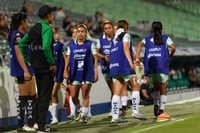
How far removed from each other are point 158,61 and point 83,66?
155 cm

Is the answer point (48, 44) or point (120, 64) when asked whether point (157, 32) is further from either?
point (48, 44)

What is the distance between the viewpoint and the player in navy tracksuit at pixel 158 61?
420 inches

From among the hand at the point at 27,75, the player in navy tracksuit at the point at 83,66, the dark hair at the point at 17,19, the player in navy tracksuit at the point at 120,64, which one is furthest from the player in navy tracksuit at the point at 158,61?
the dark hair at the point at 17,19

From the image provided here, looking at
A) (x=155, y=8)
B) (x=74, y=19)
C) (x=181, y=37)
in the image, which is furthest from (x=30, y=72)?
(x=155, y=8)

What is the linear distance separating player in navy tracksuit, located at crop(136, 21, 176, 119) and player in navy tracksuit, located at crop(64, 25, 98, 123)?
1050mm

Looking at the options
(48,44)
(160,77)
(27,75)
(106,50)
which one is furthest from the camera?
(106,50)

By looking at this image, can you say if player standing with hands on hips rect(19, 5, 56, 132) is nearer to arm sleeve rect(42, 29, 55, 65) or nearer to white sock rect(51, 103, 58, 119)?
arm sleeve rect(42, 29, 55, 65)

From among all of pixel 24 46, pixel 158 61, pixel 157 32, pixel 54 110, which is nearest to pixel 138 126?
pixel 158 61

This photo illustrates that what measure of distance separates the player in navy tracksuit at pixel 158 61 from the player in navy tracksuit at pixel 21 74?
2217 millimetres

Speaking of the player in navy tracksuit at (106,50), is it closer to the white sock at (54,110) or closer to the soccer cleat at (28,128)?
the white sock at (54,110)

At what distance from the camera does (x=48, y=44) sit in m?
8.98

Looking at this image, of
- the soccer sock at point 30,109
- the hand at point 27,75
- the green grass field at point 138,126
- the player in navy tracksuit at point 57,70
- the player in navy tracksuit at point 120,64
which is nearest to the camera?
the green grass field at point 138,126

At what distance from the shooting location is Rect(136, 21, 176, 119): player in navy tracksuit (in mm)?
10664

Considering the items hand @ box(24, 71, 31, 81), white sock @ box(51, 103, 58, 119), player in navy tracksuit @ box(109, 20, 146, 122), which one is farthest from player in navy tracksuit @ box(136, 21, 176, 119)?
white sock @ box(51, 103, 58, 119)
